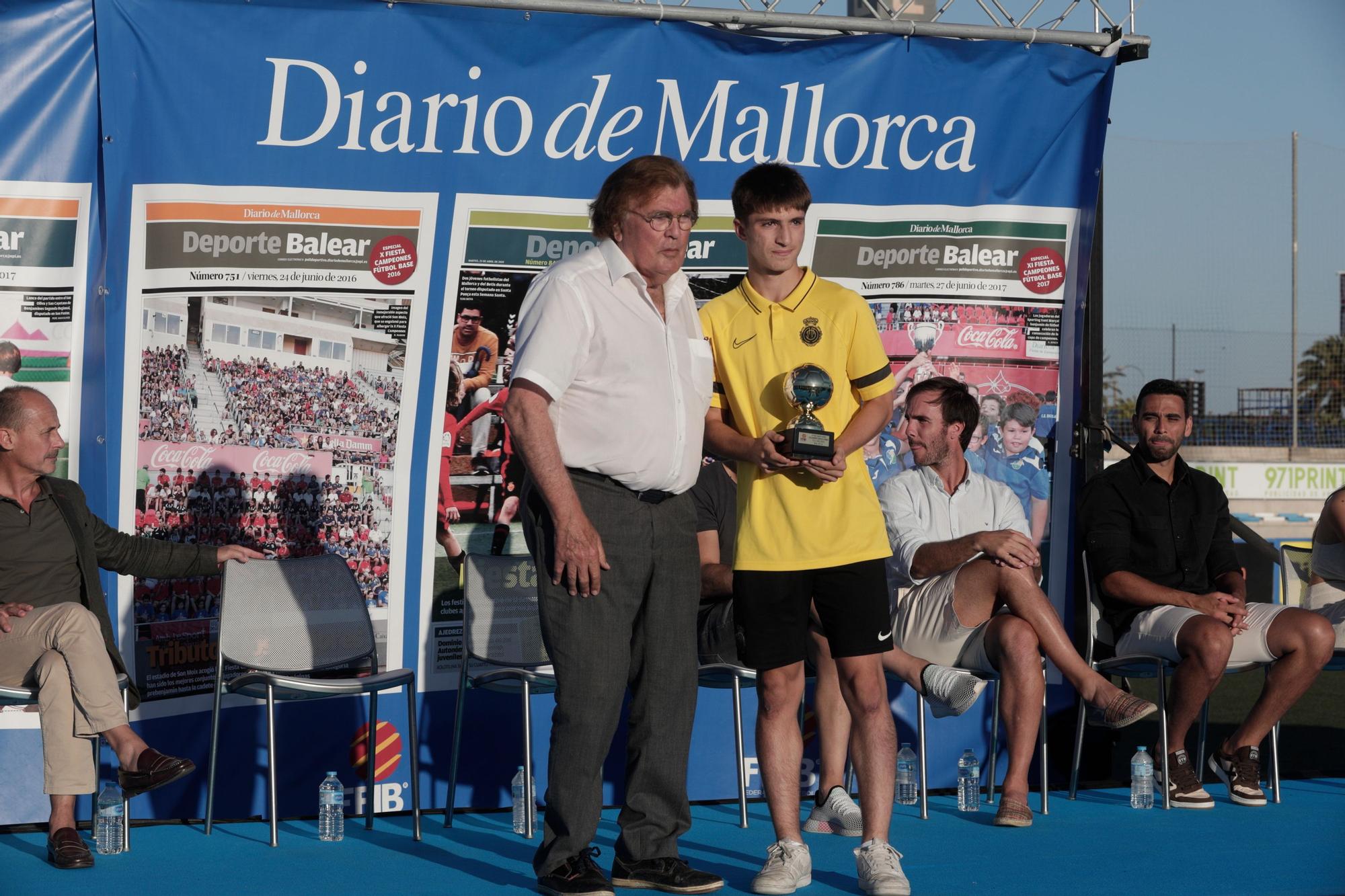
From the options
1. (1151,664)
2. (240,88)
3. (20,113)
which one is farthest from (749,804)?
(20,113)

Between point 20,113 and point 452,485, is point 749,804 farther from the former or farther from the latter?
point 20,113

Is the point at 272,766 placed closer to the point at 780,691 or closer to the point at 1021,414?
the point at 780,691

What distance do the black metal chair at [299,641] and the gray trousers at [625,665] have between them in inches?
39.6

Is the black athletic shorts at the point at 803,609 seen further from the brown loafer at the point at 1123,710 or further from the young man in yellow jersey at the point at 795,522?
the brown loafer at the point at 1123,710

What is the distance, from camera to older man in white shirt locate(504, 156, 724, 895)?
308cm

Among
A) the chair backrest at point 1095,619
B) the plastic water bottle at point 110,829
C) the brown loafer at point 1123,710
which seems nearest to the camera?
the plastic water bottle at point 110,829

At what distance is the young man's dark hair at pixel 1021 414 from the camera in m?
5.00

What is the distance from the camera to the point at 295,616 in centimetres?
432

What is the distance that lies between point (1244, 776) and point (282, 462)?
10.4 ft

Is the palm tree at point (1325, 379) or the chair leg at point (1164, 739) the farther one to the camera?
the palm tree at point (1325, 379)

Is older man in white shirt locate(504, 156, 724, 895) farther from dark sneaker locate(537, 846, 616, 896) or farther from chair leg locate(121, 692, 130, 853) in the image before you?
chair leg locate(121, 692, 130, 853)

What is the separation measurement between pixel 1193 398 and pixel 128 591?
45.4 ft

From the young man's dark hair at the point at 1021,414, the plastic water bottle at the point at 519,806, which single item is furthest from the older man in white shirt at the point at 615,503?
the young man's dark hair at the point at 1021,414

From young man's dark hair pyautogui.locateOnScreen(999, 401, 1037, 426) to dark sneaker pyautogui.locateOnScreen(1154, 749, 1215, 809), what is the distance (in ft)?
3.95
